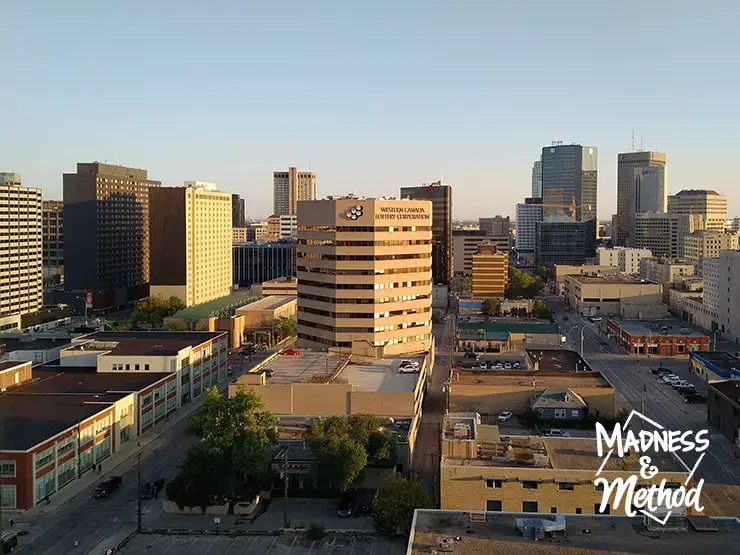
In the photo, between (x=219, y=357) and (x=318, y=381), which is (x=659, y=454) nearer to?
(x=318, y=381)

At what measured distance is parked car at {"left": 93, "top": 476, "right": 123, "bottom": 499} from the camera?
41.2 meters

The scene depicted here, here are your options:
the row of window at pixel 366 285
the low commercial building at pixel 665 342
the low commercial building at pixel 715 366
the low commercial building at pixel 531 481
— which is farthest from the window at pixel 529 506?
the low commercial building at pixel 665 342

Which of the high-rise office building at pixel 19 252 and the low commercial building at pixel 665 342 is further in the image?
the high-rise office building at pixel 19 252

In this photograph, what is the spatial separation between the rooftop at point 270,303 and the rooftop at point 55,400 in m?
41.4

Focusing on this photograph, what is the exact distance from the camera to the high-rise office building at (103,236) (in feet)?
410

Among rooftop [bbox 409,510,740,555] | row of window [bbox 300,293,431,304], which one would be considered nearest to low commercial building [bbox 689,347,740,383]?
row of window [bbox 300,293,431,304]

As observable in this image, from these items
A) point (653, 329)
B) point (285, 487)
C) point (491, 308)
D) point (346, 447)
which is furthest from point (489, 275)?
point (285, 487)

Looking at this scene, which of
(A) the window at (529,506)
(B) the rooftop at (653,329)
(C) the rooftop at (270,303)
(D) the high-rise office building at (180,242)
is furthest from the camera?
(D) the high-rise office building at (180,242)

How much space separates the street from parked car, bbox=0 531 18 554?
108 feet

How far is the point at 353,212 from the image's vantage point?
67.4m

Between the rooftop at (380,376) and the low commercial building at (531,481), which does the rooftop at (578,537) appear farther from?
the rooftop at (380,376)

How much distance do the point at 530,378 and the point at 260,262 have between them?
111996mm

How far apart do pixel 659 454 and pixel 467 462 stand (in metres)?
10.6

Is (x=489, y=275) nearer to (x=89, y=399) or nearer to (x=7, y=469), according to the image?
(x=89, y=399)
